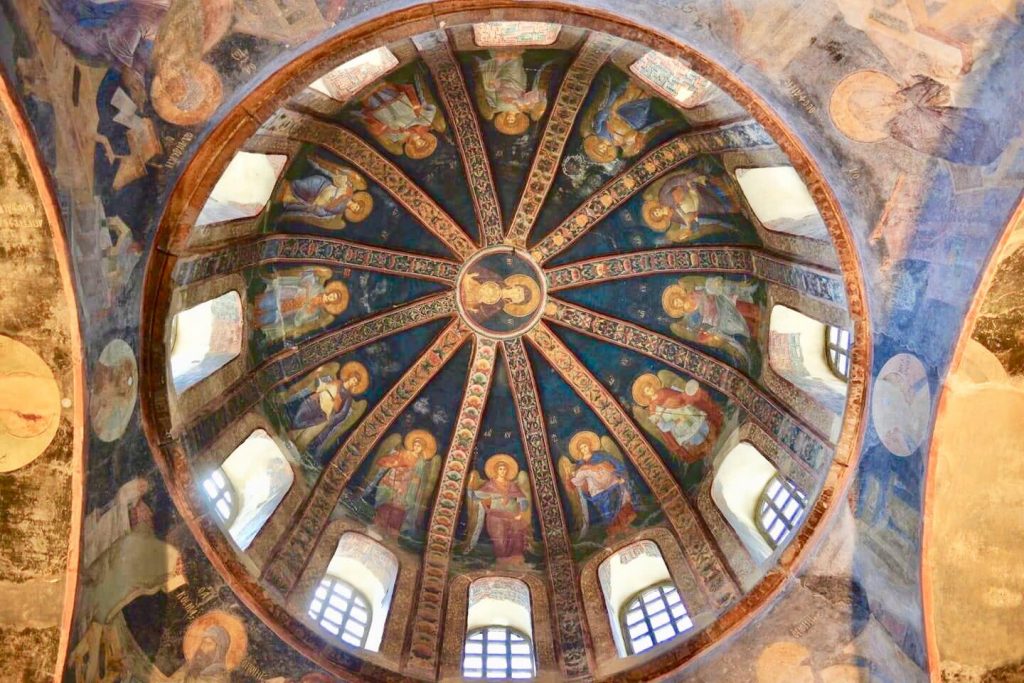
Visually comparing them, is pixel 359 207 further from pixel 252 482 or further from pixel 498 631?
pixel 498 631

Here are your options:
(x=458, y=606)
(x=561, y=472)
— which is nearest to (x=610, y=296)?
(x=561, y=472)

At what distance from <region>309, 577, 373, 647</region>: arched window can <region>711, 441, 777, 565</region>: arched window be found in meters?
5.03

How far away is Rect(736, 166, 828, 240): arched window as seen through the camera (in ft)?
43.4

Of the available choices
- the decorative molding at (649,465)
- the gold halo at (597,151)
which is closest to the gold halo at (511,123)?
the gold halo at (597,151)

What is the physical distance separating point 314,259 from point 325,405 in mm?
2182

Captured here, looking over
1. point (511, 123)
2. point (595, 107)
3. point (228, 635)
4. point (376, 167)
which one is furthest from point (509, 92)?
point (228, 635)

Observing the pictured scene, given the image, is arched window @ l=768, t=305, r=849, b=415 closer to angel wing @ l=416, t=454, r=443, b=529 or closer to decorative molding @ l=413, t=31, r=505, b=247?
decorative molding @ l=413, t=31, r=505, b=247

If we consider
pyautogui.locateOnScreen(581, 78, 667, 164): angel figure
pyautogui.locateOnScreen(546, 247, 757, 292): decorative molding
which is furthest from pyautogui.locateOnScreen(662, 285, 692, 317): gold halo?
pyautogui.locateOnScreen(581, 78, 667, 164): angel figure

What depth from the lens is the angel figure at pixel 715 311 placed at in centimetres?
1567

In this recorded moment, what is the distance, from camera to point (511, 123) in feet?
52.6

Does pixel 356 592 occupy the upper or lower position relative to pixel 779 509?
lower

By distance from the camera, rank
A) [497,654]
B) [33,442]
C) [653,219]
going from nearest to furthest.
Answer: [33,442]
[497,654]
[653,219]

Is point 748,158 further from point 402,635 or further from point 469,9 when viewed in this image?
point 402,635

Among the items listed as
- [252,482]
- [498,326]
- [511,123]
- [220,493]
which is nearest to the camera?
[220,493]
